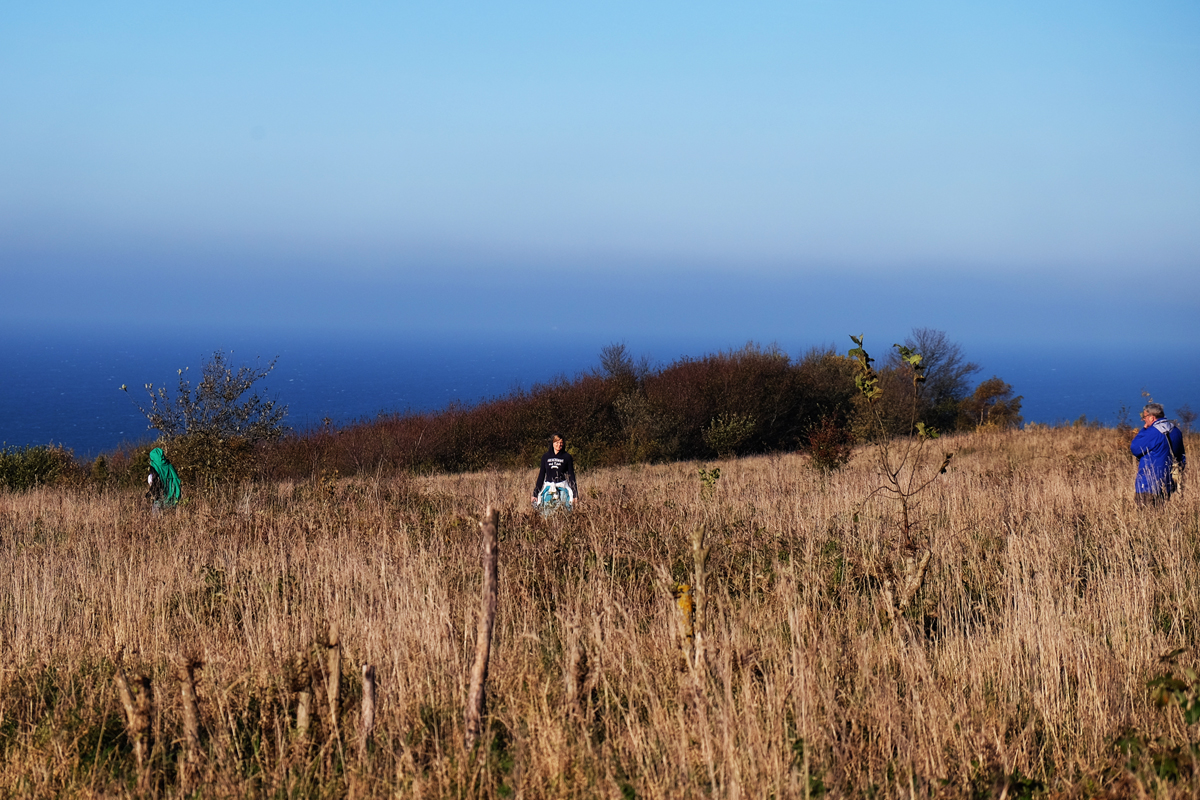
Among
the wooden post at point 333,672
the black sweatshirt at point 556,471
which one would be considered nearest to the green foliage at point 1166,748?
the wooden post at point 333,672

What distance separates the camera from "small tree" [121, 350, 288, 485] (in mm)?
13758

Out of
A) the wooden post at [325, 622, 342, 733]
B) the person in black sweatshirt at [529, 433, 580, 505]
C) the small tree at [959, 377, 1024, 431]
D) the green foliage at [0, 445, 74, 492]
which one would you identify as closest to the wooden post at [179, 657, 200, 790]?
the wooden post at [325, 622, 342, 733]

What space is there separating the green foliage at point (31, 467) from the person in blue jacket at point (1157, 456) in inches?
757

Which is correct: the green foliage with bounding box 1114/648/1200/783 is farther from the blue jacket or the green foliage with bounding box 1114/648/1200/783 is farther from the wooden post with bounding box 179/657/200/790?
the blue jacket

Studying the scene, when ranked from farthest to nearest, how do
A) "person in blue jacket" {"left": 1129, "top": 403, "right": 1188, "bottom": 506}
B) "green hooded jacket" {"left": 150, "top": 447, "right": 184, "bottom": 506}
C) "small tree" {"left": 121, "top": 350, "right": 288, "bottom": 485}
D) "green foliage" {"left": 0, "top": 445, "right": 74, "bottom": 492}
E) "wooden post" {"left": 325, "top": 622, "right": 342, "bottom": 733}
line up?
"green foliage" {"left": 0, "top": 445, "right": 74, "bottom": 492}, "small tree" {"left": 121, "top": 350, "right": 288, "bottom": 485}, "green hooded jacket" {"left": 150, "top": 447, "right": 184, "bottom": 506}, "person in blue jacket" {"left": 1129, "top": 403, "right": 1188, "bottom": 506}, "wooden post" {"left": 325, "top": 622, "right": 342, "bottom": 733}

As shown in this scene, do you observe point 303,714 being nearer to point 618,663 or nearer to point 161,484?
point 618,663

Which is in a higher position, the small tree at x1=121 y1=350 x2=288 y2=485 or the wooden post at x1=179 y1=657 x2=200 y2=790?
the small tree at x1=121 y1=350 x2=288 y2=485

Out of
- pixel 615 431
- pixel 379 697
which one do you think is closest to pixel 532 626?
pixel 379 697

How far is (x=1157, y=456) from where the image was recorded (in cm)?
861

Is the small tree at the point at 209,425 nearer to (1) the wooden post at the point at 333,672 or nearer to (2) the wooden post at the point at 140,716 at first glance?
(2) the wooden post at the point at 140,716

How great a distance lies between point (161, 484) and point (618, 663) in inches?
354

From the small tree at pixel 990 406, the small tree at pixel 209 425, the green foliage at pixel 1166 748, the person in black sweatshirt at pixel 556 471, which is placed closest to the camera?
the green foliage at pixel 1166 748

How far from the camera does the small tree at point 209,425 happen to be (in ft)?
45.1

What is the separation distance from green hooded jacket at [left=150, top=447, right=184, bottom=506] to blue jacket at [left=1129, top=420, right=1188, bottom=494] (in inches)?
444
